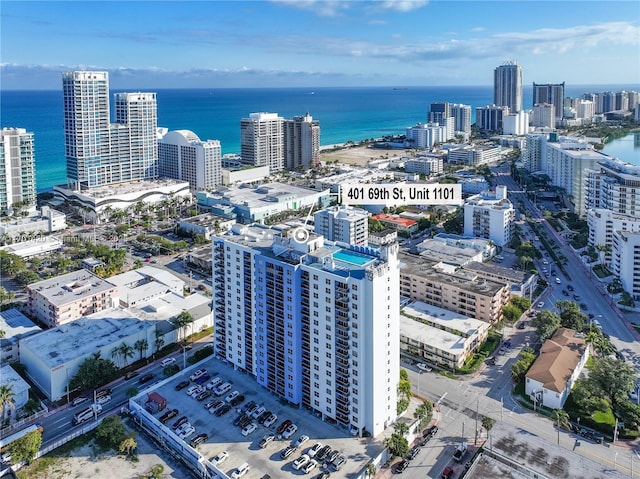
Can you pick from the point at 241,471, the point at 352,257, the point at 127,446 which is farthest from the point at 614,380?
the point at 127,446

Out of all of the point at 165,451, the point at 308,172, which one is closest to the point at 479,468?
the point at 165,451

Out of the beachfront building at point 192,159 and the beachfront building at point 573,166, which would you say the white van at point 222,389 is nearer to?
the beachfront building at point 573,166

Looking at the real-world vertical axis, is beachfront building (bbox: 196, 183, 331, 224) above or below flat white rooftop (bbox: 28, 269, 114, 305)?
above

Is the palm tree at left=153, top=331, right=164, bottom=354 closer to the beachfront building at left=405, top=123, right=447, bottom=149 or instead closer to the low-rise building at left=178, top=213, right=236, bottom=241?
the low-rise building at left=178, top=213, right=236, bottom=241

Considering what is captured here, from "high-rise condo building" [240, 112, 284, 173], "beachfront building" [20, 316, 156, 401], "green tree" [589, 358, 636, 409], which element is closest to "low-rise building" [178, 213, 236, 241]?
"beachfront building" [20, 316, 156, 401]

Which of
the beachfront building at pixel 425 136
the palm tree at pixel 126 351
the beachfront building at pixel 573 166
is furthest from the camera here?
the beachfront building at pixel 425 136

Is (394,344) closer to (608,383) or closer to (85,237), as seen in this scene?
(608,383)

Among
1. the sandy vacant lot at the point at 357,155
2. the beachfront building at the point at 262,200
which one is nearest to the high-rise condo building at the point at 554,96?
the sandy vacant lot at the point at 357,155
